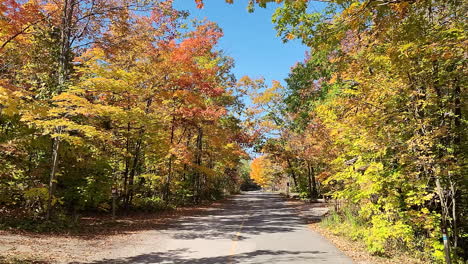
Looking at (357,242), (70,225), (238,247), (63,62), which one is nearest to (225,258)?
(238,247)

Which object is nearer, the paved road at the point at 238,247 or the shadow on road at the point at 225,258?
the shadow on road at the point at 225,258

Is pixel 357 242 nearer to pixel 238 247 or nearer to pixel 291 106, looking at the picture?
pixel 238 247

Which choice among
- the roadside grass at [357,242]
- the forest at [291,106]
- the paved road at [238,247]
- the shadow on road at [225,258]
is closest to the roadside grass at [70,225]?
the forest at [291,106]

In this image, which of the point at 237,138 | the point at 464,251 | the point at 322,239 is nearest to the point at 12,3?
the point at 322,239

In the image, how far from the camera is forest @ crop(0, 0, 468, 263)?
7531 millimetres

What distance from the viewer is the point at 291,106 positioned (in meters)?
19.9

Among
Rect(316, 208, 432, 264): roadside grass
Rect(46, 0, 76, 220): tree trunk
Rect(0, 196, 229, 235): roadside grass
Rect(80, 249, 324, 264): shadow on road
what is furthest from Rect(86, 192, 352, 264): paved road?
Rect(46, 0, 76, 220): tree trunk

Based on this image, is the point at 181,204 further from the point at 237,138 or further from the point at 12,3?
the point at 12,3

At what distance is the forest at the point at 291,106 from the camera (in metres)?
7.53

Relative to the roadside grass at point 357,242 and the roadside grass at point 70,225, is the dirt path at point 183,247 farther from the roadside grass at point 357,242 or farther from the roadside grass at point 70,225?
the roadside grass at point 70,225

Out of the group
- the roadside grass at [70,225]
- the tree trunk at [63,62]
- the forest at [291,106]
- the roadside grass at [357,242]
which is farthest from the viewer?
the tree trunk at [63,62]

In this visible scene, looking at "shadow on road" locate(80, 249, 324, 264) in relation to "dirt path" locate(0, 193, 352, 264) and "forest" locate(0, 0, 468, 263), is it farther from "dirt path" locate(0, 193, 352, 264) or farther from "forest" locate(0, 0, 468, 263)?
"forest" locate(0, 0, 468, 263)

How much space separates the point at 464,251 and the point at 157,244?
9.62 meters

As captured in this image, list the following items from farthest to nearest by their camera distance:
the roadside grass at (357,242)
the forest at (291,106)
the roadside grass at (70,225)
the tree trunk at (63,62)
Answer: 1. the tree trunk at (63,62)
2. the roadside grass at (70,225)
3. the roadside grass at (357,242)
4. the forest at (291,106)
